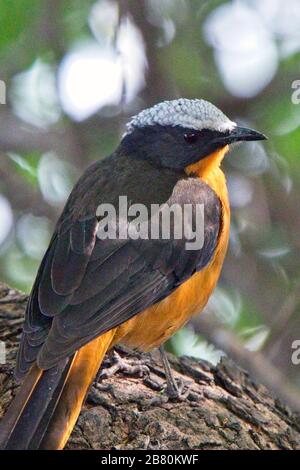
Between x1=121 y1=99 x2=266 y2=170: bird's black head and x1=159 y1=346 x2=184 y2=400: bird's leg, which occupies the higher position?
x1=121 y1=99 x2=266 y2=170: bird's black head

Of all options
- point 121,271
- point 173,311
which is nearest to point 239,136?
point 173,311

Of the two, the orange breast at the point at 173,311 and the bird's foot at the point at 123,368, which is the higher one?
the orange breast at the point at 173,311

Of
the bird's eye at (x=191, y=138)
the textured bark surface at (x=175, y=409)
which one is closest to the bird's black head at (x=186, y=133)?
the bird's eye at (x=191, y=138)

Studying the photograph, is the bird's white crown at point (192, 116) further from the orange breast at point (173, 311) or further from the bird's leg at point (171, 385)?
the bird's leg at point (171, 385)

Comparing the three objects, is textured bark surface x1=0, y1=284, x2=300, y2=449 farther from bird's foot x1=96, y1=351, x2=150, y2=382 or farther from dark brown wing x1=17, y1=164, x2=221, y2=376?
dark brown wing x1=17, y1=164, x2=221, y2=376

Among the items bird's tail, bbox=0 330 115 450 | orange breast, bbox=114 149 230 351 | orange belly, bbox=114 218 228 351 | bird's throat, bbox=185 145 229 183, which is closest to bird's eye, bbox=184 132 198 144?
bird's throat, bbox=185 145 229 183

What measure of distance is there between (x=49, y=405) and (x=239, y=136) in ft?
7.73

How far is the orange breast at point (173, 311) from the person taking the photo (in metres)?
6.34

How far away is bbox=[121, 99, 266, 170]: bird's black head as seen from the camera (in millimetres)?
6863

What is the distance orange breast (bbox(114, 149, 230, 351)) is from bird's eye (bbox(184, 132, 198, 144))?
0.27 m

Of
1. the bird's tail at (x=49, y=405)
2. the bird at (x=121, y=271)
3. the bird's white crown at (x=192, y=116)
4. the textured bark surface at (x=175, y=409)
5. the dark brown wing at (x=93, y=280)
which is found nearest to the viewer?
the bird's tail at (x=49, y=405)

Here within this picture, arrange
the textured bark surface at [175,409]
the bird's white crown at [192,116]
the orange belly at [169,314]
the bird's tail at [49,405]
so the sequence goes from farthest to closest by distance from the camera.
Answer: the bird's white crown at [192,116] < the orange belly at [169,314] < the textured bark surface at [175,409] < the bird's tail at [49,405]

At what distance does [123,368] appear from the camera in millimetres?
6523

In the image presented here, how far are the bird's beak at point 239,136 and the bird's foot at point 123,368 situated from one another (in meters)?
1.50
